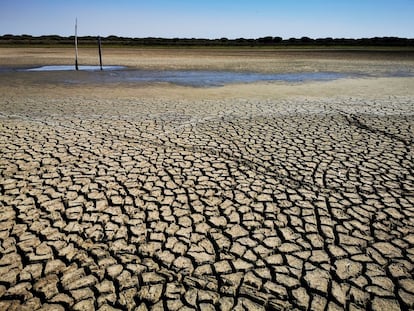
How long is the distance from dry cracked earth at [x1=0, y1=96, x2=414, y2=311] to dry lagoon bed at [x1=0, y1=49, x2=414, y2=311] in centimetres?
1

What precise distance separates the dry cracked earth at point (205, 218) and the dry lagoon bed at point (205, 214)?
0.01 metres

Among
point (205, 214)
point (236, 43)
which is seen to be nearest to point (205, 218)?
point (205, 214)

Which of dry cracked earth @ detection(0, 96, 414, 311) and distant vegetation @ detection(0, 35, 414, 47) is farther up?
distant vegetation @ detection(0, 35, 414, 47)

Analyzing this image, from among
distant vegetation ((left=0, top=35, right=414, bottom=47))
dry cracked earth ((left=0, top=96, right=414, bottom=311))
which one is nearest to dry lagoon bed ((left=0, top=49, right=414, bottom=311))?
dry cracked earth ((left=0, top=96, right=414, bottom=311))

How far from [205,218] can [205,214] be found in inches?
2.8

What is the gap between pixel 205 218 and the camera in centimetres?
280

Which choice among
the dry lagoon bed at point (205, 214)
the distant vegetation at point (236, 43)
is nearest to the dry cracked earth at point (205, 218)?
the dry lagoon bed at point (205, 214)

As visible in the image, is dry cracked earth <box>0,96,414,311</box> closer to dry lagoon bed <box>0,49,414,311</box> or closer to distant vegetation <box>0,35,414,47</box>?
dry lagoon bed <box>0,49,414,311</box>

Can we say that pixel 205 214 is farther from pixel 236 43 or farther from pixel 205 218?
pixel 236 43

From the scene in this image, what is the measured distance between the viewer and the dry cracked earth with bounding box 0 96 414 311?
1991 millimetres

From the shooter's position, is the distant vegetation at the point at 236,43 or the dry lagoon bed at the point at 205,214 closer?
the dry lagoon bed at the point at 205,214

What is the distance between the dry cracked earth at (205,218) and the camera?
78.4 inches

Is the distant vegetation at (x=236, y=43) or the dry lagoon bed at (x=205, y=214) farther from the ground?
the distant vegetation at (x=236, y=43)

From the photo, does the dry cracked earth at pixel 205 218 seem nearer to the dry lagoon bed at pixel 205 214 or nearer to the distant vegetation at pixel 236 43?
the dry lagoon bed at pixel 205 214
